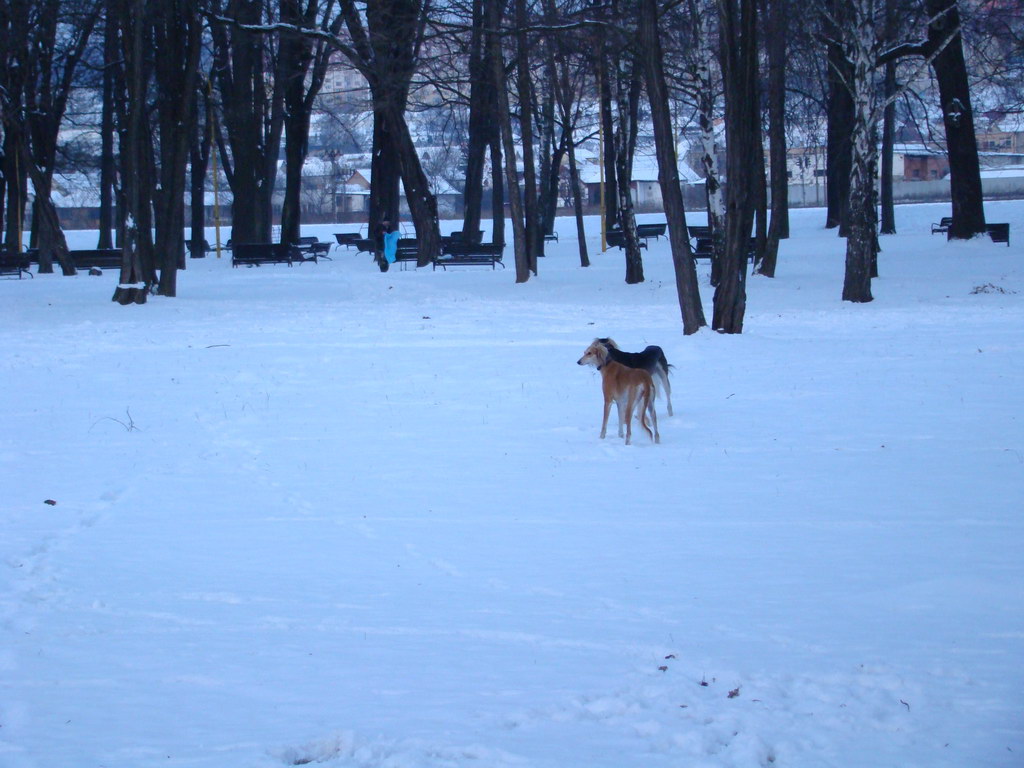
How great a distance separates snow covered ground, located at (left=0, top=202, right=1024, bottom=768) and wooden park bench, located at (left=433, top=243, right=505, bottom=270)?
19.1 meters

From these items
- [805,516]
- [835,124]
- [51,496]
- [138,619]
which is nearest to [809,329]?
[805,516]

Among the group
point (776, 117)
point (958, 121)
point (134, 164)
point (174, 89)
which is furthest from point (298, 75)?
point (958, 121)

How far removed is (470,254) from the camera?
3350 cm

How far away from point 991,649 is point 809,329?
12.4 meters

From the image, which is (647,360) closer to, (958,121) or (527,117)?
(527,117)

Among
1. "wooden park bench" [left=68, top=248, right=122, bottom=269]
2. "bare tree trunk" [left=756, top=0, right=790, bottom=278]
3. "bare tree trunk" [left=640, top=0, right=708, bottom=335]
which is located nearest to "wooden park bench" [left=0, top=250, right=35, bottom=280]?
"wooden park bench" [left=68, top=248, right=122, bottom=269]

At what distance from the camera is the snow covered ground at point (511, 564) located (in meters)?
4.11

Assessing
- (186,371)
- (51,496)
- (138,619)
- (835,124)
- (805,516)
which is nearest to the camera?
(138,619)

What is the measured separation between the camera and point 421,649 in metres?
4.93

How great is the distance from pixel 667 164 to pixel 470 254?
18.3 metres

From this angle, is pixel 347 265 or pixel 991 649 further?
pixel 347 265

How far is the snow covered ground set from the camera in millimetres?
4105

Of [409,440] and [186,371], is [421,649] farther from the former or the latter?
[186,371]

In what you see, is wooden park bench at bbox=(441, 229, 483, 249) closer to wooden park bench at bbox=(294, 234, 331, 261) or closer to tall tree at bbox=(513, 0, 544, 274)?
wooden park bench at bbox=(294, 234, 331, 261)
